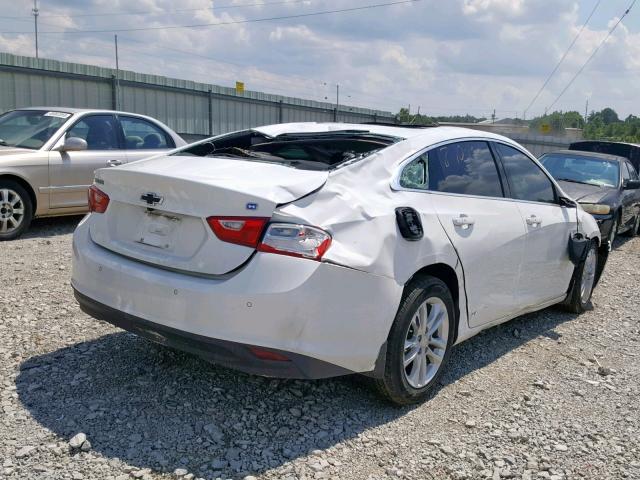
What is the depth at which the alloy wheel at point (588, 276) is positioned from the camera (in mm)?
5844

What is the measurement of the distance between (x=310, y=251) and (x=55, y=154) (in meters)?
5.98

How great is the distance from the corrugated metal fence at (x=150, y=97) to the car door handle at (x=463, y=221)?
14633 mm

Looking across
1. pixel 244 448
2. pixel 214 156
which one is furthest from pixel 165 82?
pixel 244 448

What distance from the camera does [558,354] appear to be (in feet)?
16.0

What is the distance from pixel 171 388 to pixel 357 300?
4.33 ft

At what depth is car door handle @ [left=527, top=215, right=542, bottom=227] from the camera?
464 centimetres

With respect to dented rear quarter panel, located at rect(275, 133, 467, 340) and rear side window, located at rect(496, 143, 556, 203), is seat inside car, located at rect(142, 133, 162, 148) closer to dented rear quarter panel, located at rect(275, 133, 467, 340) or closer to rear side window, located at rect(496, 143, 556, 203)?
rear side window, located at rect(496, 143, 556, 203)

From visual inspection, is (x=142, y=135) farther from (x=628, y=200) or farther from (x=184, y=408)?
(x=628, y=200)

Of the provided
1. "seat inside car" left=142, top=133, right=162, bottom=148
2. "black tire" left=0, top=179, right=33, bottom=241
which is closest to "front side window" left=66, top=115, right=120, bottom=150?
"seat inside car" left=142, top=133, right=162, bottom=148

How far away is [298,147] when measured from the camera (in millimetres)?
4145

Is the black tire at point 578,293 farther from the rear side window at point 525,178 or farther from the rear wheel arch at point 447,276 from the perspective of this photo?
the rear wheel arch at point 447,276

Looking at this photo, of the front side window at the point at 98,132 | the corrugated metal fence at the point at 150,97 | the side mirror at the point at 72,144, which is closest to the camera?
the side mirror at the point at 72,144

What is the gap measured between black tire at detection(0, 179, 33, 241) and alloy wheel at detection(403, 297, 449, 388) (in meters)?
5.75

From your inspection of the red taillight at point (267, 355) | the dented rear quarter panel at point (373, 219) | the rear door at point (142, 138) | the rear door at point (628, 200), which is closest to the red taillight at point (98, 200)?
the dented rear quarter panel at point (373, 219)
